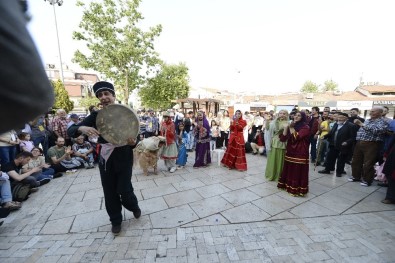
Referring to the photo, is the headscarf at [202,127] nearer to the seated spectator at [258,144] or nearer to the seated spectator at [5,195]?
the seated spectator at [258,144]

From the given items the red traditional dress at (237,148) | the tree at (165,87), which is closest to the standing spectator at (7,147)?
the red traditional dress at (237,148)

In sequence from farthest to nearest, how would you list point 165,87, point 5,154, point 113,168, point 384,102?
point 384,102
point 165,87
point 5,154
point 113,168

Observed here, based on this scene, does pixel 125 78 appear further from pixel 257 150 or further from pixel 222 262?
pixel 222 262

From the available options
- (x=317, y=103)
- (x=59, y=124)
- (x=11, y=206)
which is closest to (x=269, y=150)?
(x=11, y=206)

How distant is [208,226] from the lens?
134 inches

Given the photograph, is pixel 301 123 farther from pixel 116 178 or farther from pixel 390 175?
pixel 116 178

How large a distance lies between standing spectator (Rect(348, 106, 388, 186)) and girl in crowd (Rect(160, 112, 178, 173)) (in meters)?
5.17

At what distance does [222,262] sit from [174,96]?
24.9 meters

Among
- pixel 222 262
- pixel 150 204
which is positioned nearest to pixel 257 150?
pixel 150 204

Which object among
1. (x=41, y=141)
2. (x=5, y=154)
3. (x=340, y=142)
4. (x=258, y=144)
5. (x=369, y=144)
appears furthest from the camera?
(x=258, y=144)

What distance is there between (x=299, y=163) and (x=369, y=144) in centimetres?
232

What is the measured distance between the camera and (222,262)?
2.60m

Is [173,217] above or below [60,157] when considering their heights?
below

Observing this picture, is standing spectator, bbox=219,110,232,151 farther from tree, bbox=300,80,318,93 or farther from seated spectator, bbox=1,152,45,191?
tree, bbox=300,80,318,93
